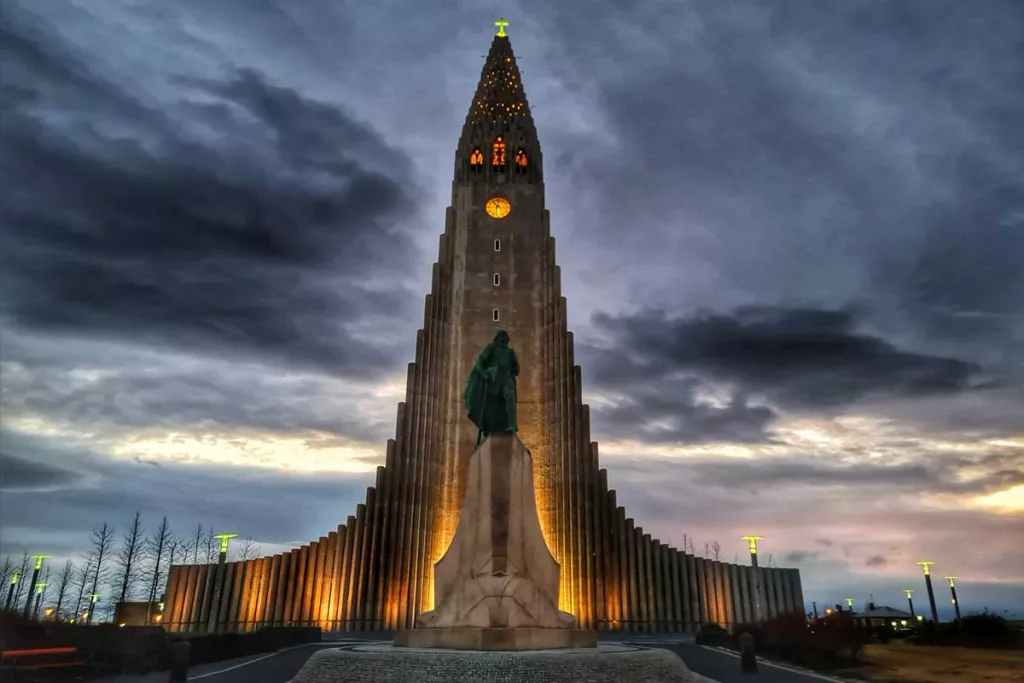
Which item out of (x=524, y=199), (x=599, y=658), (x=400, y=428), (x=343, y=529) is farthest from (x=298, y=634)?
(x=524, y=199)

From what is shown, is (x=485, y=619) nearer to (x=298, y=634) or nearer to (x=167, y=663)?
(x=167, y=663)

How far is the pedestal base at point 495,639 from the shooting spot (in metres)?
10.7

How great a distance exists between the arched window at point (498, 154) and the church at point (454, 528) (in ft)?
19.3

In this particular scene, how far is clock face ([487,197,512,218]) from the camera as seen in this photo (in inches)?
1455

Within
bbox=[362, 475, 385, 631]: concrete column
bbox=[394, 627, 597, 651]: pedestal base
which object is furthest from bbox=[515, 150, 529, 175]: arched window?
bbox=[394, 627, 597, 651]: pedestal base

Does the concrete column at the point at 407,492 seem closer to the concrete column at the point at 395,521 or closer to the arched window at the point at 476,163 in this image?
the concrete column at the point at 395,521

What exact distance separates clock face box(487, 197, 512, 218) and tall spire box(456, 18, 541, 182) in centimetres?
165

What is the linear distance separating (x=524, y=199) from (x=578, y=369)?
36.1 feet

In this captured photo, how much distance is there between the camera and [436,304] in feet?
114

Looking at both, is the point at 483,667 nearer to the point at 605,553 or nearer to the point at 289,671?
the point at 289,671

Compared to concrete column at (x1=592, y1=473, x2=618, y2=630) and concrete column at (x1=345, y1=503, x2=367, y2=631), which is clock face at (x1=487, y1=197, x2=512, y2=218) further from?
concrete column at (x1=345, y1=503, x2=367, y2=631)

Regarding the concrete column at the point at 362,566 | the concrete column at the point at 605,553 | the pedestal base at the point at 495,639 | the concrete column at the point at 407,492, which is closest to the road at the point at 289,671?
the pedestal base at the point at 495,639

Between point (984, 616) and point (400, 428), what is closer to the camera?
point (984, 616)

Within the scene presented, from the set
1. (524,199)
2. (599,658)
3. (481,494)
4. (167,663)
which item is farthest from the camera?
(524,199)
